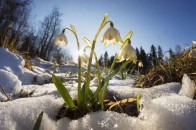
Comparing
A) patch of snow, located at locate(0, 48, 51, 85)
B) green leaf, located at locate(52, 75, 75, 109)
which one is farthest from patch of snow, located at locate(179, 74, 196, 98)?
patch of snow, located at locate(0, 48, 51, 85)

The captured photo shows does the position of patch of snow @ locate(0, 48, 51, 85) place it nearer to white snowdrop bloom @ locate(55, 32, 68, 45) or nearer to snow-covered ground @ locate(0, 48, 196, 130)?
white snowdrop bloom @ locate(55, 32, 68, 45)

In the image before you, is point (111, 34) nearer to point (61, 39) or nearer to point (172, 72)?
point (61, 39)

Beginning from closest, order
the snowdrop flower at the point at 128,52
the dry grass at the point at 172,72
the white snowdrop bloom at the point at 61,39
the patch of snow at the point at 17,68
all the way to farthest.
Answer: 1. the snowdrop flower at the point at 128,52
2. the white snowdrop bloom at the point at 61,39
3. the dry grass at the point at 172,72
4. the patch of snow at the point at 17,68

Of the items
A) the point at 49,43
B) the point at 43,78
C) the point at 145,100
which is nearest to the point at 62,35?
the point at 145,100

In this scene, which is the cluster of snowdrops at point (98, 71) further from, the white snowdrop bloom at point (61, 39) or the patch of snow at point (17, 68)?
the patch of snow at point (17, 68)

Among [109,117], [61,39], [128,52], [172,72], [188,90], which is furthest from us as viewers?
[172,72]

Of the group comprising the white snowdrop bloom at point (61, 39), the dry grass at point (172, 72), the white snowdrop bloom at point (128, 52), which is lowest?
the dry grass at point (172, 72)

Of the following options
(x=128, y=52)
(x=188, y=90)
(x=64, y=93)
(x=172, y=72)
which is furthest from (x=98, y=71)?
(x=172, y=72)

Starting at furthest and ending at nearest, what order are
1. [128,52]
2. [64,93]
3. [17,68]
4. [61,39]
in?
[17,68]
[61,39]
[128,52]
[64,93]

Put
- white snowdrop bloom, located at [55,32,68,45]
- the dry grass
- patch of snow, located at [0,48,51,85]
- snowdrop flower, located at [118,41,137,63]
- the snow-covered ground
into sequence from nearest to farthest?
the snow-covered ground < snowdrop flower, located at [118,41,137,63] < white snowdrop bloom, located at [55,32,68,45] < the dry grass < patch of snow, located at [0,48,51,85]

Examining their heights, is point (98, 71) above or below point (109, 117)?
above

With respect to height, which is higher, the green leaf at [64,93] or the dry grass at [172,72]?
the dry grass at [172,72]

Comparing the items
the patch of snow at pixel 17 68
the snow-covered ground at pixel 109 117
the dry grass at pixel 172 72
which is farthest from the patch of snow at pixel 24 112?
the patch of snow at pixel 17 68
